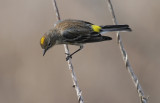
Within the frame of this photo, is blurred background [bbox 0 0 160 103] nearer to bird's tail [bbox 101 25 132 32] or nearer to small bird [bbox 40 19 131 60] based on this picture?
small bird [bbox 40 19 131 60]

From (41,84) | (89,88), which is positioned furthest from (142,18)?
(41,84)

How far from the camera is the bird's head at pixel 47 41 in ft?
20.2

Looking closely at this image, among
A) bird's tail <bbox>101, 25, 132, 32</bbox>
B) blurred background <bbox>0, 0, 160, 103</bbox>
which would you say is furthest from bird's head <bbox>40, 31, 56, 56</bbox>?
blurred background <bbox>0, 0, 160, 103</bbox>

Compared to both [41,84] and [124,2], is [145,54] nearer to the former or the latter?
[124,2]

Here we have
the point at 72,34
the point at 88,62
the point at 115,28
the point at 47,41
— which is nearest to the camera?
the point at 115,28

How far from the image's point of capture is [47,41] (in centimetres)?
623

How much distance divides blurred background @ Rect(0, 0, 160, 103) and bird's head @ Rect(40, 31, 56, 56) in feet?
7.43

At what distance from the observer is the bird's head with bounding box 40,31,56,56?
6162mm

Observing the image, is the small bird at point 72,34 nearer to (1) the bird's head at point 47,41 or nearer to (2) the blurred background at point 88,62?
(1) the bird's head at point 47,41

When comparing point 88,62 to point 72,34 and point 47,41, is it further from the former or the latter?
point 47,41

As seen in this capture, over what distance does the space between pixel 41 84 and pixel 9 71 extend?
83cm

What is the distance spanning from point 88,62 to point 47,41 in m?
2.77

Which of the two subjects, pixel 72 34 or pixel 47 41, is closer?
pixel 47 41

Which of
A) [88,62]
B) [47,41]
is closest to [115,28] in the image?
[47,41]
